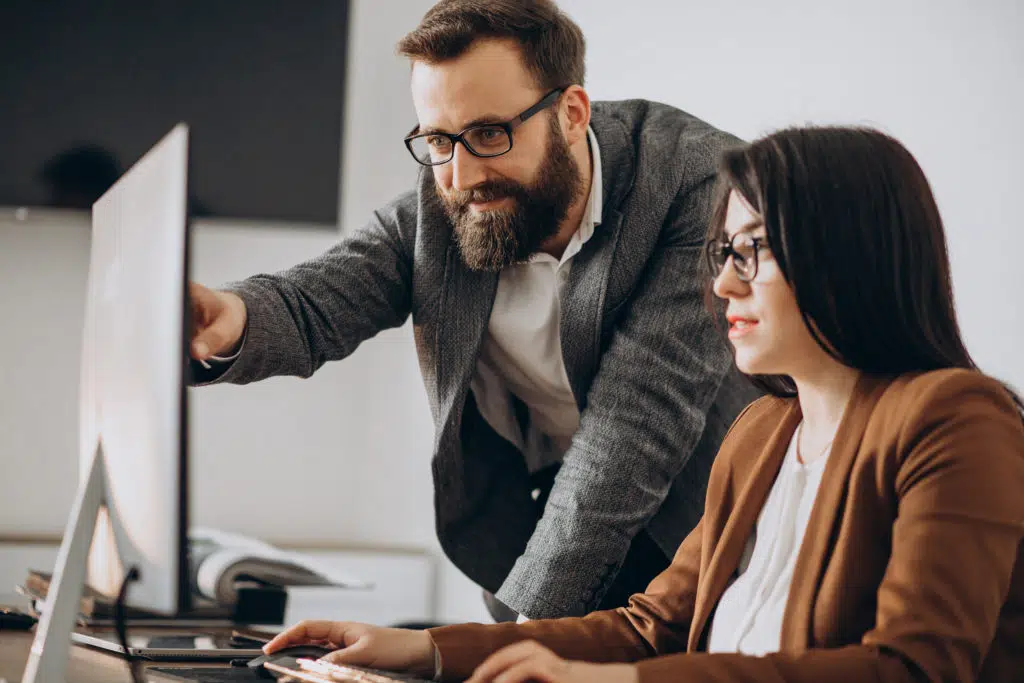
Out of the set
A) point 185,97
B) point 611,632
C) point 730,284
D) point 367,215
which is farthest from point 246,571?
point 367,215

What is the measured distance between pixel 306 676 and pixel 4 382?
2.27m

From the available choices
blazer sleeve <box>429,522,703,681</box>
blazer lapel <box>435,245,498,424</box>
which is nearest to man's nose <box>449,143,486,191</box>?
blazer lapel <box>435,245,498,424</box>

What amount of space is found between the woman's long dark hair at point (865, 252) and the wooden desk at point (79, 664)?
2.02 feet

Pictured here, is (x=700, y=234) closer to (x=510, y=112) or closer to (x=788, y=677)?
(x=510, y=112)

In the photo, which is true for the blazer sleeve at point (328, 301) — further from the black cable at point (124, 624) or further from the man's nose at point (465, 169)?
the black cable at point (124, 624)

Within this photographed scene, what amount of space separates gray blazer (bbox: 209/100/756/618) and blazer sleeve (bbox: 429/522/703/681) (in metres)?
0.24

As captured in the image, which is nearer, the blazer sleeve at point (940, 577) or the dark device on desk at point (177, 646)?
the blazer sleeve at point (940, 577)

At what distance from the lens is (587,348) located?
1589 millimetres

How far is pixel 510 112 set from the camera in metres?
1.58

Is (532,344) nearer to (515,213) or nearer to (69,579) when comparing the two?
(515,213)

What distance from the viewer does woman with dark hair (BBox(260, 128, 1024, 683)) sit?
2.96ft

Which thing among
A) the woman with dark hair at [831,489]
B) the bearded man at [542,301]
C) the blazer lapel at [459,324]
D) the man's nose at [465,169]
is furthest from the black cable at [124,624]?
the man's nose at [465,169]

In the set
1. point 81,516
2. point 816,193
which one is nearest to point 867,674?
point 816,193

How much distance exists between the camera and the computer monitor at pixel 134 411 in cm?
76
